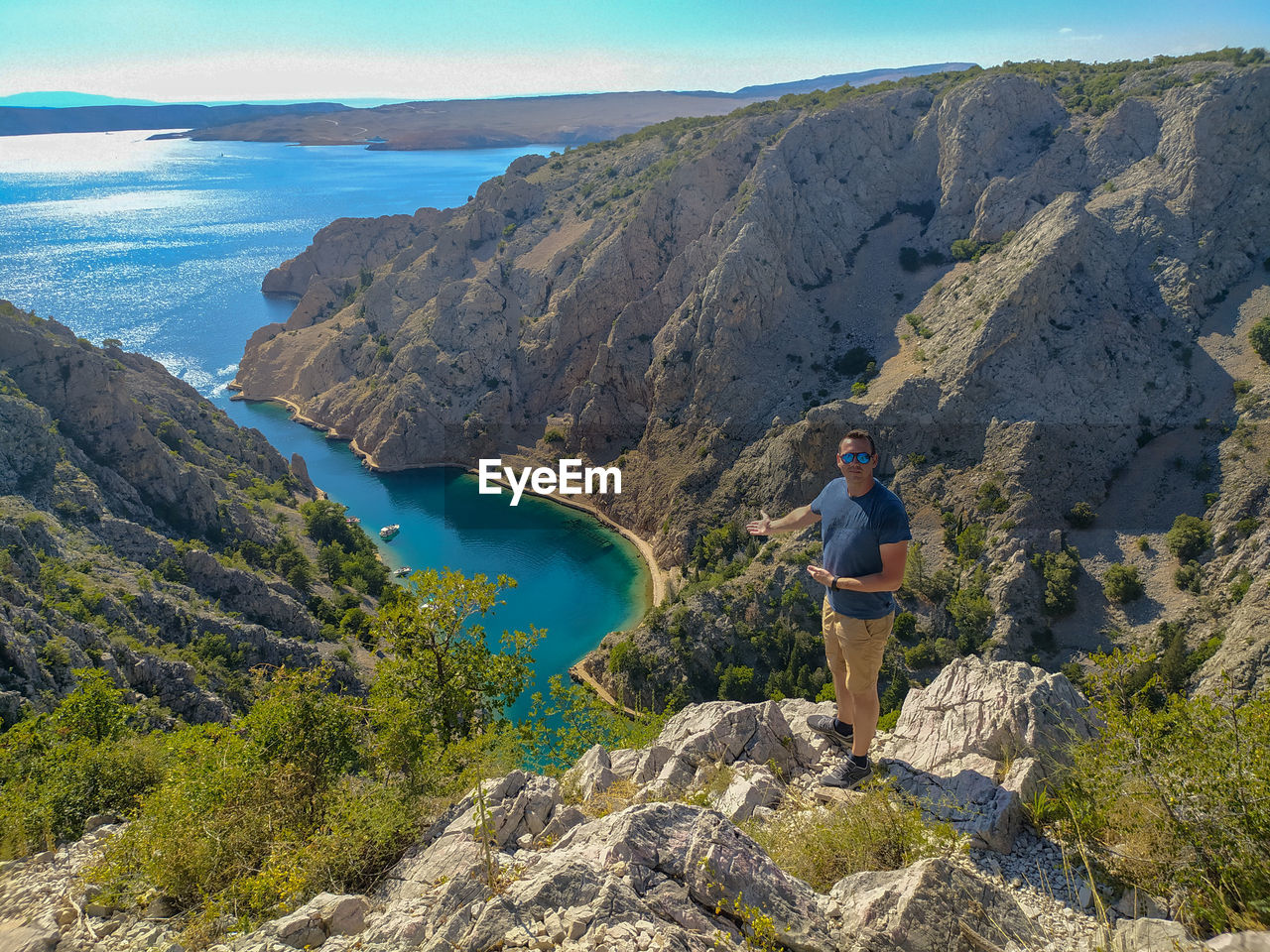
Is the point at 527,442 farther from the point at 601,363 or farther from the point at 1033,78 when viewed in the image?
the point at 1033,78

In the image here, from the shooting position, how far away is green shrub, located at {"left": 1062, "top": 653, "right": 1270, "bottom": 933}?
15.9 ft

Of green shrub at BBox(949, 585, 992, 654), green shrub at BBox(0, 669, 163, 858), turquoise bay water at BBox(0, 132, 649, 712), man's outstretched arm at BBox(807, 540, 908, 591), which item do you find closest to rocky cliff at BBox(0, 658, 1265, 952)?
green shrub at BBox(0, 669, 163, 858)

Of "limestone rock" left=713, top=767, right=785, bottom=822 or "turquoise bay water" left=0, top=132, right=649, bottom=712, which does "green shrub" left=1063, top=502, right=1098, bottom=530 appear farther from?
"limestone rock" left=713, top=767, right=785, bottom=822

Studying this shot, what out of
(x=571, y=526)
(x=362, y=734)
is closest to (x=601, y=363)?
(x=571, y=526)

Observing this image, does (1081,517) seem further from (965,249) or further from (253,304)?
(253,304)

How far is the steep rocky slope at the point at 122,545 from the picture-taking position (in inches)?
745

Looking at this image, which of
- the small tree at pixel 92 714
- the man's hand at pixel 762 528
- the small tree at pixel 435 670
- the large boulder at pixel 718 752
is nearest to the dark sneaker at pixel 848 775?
the large boulder at pixel 718 752

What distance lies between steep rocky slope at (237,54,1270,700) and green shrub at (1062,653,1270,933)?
19813 millimetres

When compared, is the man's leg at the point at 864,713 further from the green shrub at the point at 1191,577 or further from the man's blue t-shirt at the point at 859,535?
the green shrub at the point at 1191,577

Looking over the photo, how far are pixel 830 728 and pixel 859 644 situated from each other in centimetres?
198

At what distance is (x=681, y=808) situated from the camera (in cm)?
644

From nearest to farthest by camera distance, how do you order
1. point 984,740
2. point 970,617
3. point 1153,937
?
1. point 1153,937
2. point 984,740
3. point 970,617

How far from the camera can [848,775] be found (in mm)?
8148

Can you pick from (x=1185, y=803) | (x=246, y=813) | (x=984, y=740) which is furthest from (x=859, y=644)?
(x=246, y=813)
